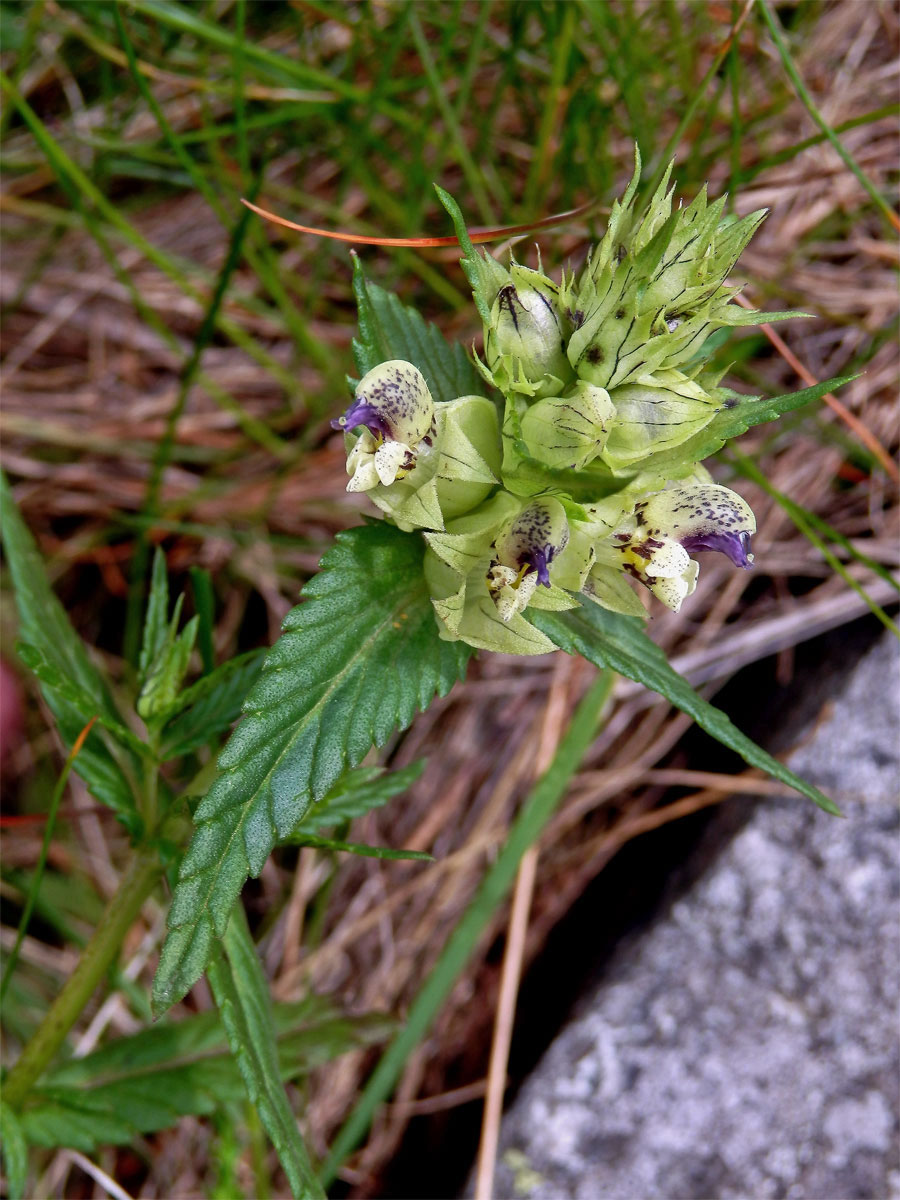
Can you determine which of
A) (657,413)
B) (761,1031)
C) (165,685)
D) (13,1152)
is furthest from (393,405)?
(761,1031)

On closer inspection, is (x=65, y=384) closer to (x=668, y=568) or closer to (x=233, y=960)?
(x=233, y=960)

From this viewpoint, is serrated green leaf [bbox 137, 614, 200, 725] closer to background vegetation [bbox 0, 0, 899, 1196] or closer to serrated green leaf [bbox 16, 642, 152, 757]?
serrated green leaf [bbox 16, 642, 152, 757]

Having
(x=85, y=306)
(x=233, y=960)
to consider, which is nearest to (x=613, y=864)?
(x=233, y=960)

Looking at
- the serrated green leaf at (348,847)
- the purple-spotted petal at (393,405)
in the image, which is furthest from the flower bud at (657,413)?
the serrated green leaf at (348,847)

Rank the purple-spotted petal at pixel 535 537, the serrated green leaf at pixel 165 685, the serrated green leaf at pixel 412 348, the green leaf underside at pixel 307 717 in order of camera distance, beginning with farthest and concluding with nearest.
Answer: the serrated green leaf at pixel 165 685 → the serrated green leaf at pixel 412 348 → the purple-spotted petal at pixel 535 537 → the green leaf underside at pixel 307 717

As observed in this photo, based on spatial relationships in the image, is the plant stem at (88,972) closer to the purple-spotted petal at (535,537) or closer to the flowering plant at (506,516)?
the flowering plant at (506,516)

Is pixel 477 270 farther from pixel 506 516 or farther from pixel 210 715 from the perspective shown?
pixel 210 715
